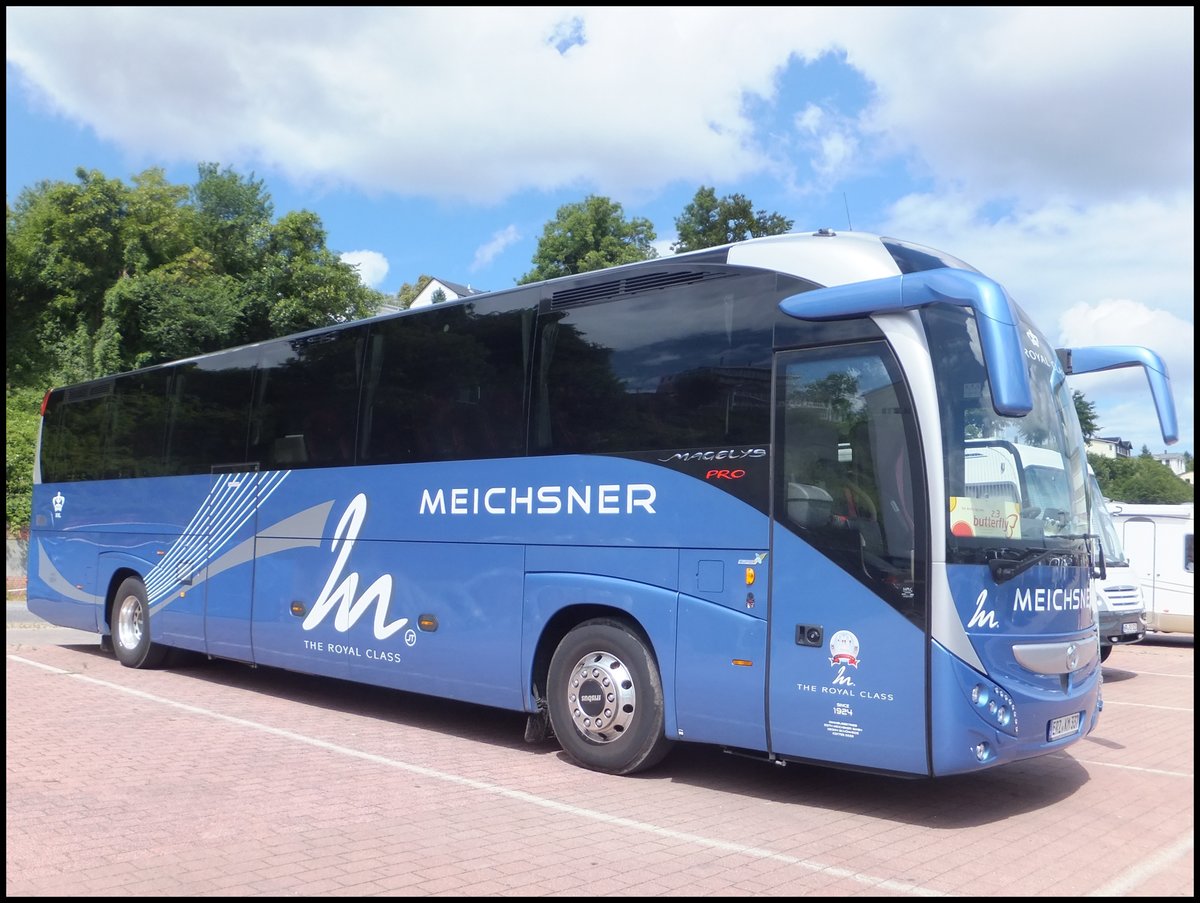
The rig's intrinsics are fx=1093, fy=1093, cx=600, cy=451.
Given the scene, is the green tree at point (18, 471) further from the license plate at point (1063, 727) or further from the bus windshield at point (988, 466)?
the license plate at point (1063, 727)

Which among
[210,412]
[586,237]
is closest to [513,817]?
[210,412]

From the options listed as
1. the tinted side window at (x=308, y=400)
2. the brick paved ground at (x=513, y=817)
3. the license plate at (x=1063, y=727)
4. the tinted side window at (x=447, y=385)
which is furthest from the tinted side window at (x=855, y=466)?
the tinted side window at (x=308, y=400)

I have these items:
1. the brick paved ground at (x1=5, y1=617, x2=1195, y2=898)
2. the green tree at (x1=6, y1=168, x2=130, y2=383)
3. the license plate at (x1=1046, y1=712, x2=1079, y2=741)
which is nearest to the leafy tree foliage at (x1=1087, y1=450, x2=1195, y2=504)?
the brick paved ground at (x1=5, y1=617, x2=1195, y2=898)

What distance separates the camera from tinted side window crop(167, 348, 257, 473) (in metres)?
12.3

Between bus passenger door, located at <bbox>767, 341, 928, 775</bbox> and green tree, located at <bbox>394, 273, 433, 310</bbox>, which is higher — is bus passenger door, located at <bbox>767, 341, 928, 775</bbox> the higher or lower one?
the lower one

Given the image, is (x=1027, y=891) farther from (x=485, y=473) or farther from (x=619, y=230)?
(x=619, y=230)

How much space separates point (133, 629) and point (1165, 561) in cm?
1731

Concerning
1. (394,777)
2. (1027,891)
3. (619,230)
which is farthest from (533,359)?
(619,230)

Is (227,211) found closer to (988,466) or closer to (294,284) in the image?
(294,284)

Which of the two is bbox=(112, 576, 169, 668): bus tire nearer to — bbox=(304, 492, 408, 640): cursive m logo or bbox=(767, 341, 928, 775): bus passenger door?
bbox=(304, 492, 408, 640): cursive m logo

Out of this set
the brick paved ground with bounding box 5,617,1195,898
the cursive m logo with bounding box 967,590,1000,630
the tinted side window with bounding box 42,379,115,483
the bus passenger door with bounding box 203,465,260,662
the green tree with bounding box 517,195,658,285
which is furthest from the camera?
the green tree with bounding box 517,195,658,285

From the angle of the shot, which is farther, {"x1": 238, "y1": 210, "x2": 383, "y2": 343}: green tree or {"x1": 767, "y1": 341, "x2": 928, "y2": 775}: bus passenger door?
{"x1": 238, "y1": 210, "x2": 383, "y2": 343}: green tree

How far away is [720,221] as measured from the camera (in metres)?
42.8

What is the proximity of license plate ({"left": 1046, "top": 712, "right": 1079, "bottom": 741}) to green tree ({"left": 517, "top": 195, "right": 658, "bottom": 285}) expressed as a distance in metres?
34.7
